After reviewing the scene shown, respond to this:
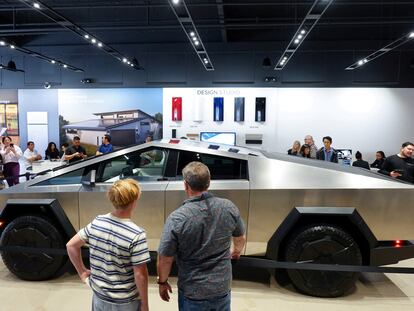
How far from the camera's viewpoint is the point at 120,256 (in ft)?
5.57

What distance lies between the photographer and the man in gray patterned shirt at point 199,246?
1698 mm

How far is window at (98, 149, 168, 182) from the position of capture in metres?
3.54

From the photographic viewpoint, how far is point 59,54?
11656mm

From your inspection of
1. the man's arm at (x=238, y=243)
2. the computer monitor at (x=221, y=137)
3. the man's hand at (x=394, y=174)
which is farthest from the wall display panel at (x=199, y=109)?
the man's arm at (x=238, y=243)

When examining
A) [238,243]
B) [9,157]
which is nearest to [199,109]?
[9,157]

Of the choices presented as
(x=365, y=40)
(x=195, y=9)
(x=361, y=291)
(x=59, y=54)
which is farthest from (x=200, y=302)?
(x=59, y=54)

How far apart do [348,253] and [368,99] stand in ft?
27.8

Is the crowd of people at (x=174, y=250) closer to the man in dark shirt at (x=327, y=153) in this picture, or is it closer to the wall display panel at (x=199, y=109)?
the man in dark shirt at (x=327, y=153)

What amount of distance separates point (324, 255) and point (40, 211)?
2778mm

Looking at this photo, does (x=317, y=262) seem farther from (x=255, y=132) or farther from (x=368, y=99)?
(x=368, y=99)

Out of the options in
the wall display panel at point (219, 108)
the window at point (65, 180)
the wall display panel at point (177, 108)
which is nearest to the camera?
the window at point (65, 180)

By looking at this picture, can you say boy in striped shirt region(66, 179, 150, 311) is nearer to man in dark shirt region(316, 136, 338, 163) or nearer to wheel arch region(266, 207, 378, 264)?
wheel arch region(266, 207, 378, 264)

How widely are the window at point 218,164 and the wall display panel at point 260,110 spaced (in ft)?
23.7

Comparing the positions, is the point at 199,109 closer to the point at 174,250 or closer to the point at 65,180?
the point at 65,180
